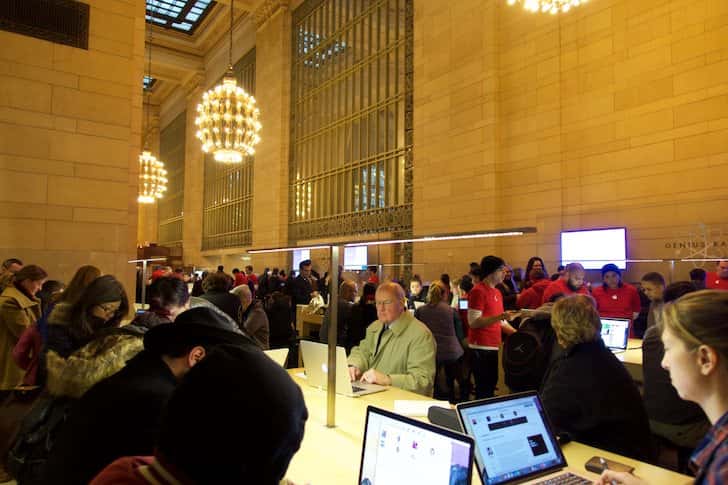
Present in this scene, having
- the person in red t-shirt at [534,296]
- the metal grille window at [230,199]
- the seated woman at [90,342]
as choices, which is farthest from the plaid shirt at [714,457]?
the metal grille window at [230,199]

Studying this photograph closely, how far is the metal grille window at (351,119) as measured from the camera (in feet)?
40.3

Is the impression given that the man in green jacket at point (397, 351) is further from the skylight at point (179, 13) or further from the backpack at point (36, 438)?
the skylight at point (179, 13)

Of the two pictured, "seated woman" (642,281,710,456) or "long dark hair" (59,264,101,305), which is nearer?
"long dark hair" (59,264,101,305)

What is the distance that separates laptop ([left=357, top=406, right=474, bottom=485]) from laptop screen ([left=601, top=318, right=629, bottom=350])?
3872 mm

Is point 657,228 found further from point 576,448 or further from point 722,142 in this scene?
point 576,448

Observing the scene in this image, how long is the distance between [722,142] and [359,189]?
8.78 metres

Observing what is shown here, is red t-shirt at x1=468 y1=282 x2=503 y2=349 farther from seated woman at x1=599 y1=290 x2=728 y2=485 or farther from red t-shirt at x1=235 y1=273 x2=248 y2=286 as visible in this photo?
red t-shirt at x1=235 y1=273 x2=248 y2=286

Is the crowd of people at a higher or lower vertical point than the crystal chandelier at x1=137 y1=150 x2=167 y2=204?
lower

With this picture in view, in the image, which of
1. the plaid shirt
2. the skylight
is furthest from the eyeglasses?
the skylight

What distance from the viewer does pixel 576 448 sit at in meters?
2.18

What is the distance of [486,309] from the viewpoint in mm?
4684

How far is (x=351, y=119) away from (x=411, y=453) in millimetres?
13295

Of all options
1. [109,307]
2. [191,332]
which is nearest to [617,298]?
[109,307]

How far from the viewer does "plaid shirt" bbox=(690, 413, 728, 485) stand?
1011 mm
